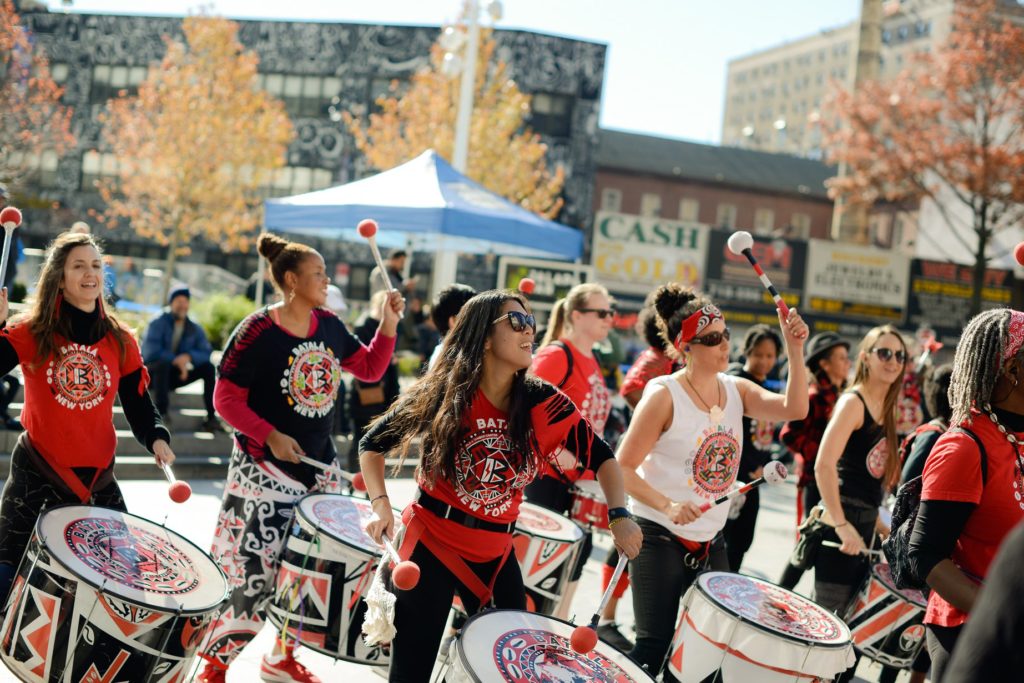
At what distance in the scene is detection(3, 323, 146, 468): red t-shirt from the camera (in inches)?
151

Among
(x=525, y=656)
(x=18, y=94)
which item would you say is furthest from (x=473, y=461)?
(x=18, y=94)

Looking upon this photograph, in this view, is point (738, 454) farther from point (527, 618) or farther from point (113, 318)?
point (113, 318)

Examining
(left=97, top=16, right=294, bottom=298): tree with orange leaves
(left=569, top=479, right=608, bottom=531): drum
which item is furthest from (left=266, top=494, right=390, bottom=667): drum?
(left=97, top=16, right=294, bottom=298): tree with orange leaves

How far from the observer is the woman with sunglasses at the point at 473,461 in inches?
126

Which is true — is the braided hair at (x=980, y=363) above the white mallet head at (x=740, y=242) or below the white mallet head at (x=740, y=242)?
below

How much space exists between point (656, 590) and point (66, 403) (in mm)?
2343

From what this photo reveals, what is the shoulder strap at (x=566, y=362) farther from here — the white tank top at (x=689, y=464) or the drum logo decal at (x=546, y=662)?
the drum logo decal at (x=546, y=662)

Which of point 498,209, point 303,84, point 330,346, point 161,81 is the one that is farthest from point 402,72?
point 330,346

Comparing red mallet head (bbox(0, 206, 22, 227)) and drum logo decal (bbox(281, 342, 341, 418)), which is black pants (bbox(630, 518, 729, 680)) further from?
red mallet head (bbox(0, 206, 22, 227))

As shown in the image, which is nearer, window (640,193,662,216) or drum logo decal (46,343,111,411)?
drum logo decal (46,343,111,411)

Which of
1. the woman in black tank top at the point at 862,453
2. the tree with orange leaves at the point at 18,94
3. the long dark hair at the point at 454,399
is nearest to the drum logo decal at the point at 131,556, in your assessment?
the long dark hair at the point at 454,399

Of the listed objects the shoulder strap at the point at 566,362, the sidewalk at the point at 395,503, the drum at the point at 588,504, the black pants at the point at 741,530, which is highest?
the shoulder strap at the point at 566,362

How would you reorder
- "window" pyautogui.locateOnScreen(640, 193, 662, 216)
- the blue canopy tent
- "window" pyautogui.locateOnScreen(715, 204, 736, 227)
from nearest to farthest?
the blue canopy tent
"window" pyautogui.locateOnScreen(640, 193, 662, 216)
"window" pyautogui.locateOnScreen(715, 204, 736, 227)

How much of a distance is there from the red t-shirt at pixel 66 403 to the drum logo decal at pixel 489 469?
154cm
